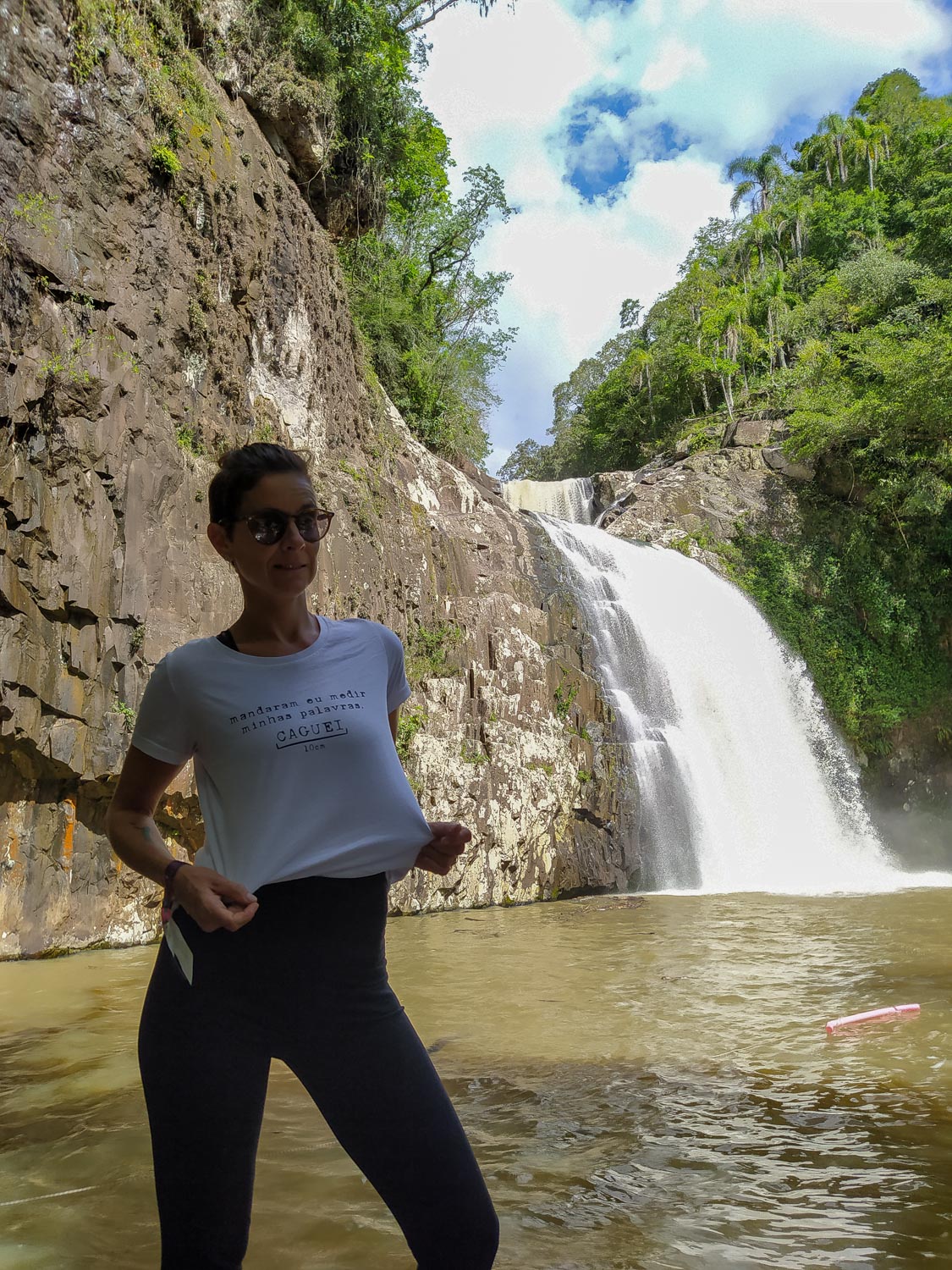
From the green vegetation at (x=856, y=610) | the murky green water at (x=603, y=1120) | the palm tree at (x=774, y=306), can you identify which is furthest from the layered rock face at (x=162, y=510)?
the palm tree at (x=774, y=306)

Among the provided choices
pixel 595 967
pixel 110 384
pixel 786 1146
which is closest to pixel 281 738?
pixel 786 1146

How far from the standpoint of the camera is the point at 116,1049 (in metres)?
4.84

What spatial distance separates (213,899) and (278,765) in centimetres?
26

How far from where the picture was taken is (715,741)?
15.4m

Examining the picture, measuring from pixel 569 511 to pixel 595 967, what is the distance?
21.2 metres

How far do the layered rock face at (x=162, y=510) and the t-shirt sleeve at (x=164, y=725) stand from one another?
6.72 metres

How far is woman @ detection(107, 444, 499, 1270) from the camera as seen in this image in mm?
1465

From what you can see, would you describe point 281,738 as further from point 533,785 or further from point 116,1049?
point 533,785

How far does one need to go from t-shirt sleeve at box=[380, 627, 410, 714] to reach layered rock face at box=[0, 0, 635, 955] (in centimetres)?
668

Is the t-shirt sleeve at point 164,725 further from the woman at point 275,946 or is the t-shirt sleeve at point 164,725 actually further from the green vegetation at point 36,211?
the green vegetation at point 36,211

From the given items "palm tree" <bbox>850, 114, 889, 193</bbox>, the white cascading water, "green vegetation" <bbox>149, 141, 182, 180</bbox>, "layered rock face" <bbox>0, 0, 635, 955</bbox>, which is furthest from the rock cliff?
"palm tree" <bbox>850, 114, 889, 193</bbox>

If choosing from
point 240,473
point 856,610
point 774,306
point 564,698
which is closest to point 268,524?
point 240,473

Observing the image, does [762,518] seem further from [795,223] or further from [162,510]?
[795,223]

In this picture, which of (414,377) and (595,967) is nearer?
(595,967)
